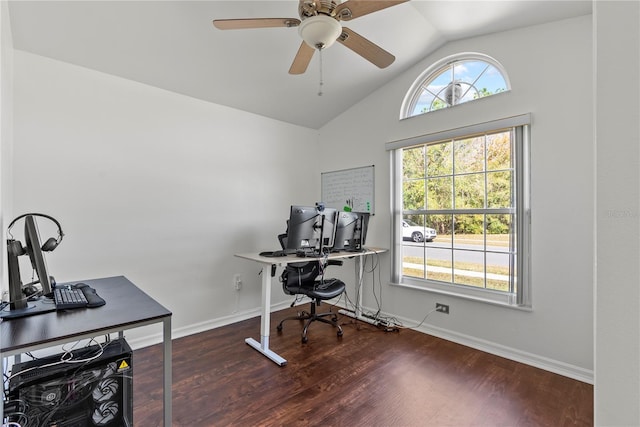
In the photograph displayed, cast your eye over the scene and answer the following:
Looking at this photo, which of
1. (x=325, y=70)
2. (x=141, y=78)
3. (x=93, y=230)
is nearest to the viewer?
(x=93, y=230)

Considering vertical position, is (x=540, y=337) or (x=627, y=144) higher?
(x=627, y=144)

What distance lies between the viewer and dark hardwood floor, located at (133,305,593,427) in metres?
1.79

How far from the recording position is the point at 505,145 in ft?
8.74

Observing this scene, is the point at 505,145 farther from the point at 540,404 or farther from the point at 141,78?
the point at 141,78

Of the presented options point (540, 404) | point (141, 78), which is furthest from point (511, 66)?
point (141, 78)

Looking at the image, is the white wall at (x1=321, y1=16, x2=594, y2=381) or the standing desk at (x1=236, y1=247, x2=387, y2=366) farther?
the standing desk at (x1=236, y1=247, x2=387, y2=366)

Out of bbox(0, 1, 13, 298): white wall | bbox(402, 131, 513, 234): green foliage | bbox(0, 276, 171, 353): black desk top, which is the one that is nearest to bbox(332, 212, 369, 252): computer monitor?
bbox(402, 131, 513, 234): green foliage

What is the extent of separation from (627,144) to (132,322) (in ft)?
5.24

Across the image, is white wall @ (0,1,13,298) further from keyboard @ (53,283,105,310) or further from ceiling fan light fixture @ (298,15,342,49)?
ceiling fan light fixture @ (298,15,342,49)

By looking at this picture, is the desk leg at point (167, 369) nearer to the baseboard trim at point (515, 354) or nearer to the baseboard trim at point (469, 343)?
the baseboard trim at point (469, 343)

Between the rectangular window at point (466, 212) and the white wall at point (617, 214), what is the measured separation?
247 centimetres

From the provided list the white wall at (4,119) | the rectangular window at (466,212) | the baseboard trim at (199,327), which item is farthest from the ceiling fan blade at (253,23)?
the baseboard trim at (199,327)

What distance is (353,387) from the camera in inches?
82.4

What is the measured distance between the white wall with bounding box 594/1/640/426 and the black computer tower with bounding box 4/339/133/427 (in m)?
1.91
